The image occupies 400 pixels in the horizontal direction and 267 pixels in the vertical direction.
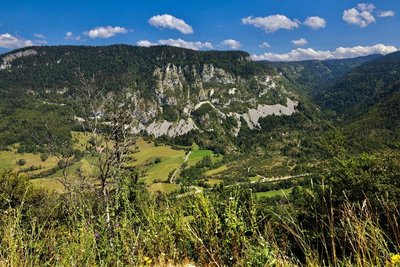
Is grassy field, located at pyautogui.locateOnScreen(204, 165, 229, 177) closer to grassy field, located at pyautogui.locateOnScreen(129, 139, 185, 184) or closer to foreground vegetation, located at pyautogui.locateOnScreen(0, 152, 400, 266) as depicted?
grassy field, located at pyautogui.locateOnScreen(129, 139, 185, 184)

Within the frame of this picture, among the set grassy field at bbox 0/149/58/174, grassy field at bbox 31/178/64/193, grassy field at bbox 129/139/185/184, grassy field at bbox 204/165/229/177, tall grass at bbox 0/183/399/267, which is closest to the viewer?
tall grass at bbox 0/183/399/267

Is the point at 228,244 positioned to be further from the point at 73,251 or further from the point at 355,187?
the point at 355,187

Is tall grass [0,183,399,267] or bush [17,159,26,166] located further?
bush [17,159,26,166]

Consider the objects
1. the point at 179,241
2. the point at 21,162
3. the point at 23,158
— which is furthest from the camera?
the point at 23,158

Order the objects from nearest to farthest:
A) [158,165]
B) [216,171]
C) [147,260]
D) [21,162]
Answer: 1. [147,260]
2. [21,162]
3. [158,165]
4. [216,171]

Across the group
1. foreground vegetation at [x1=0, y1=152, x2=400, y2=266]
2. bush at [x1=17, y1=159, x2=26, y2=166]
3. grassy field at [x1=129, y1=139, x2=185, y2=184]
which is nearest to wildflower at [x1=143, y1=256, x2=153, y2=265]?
foreground vegetation at [x1=0, y1=152, x2=400, y2=266]

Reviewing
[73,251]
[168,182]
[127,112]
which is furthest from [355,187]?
[168,182]

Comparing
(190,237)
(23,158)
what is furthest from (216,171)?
(190,237)

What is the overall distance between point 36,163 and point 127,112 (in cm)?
18551

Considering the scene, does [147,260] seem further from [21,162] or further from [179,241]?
[21,162]

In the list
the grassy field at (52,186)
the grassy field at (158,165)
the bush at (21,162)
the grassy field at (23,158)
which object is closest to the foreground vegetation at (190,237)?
the grassy field at (52,186)

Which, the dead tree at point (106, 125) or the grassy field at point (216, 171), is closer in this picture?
the dead tree at point (106, 125)

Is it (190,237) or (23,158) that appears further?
(23,158)

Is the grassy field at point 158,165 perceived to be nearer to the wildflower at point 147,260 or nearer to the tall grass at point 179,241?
the tall grass at point 179,241
